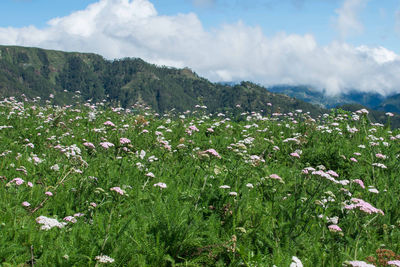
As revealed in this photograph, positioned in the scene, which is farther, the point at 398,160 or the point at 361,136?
the point at 361,136

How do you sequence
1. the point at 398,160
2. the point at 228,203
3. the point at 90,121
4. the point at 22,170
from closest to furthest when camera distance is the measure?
1. the point at 228,203
2. the point at 22,170
3. the point at 398,160
4. the point at 90,121

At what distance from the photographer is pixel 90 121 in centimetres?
1118

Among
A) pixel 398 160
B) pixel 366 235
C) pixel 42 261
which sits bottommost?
pixel 42 261

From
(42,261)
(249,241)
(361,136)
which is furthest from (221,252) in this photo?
(361,136)

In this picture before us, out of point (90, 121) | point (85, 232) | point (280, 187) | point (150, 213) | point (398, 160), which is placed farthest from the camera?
point (90, 121)

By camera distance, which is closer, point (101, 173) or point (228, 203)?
point (228, 203)

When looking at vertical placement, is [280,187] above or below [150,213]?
above

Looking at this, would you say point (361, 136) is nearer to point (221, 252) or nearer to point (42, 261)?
point (221, 252)

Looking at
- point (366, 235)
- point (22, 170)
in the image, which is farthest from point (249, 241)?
point (22, 170)

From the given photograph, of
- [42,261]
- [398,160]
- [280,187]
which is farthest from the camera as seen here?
[398,160]

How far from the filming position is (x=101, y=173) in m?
5.57

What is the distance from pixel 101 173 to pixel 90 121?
20.2 feet

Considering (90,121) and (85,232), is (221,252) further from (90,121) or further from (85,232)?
(90,121)

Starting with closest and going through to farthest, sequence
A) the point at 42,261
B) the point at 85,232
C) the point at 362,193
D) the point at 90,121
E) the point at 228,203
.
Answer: the point at 42,261
the point at 85,232
the point at 228,203
the point at 362,193
the point at 90,121
